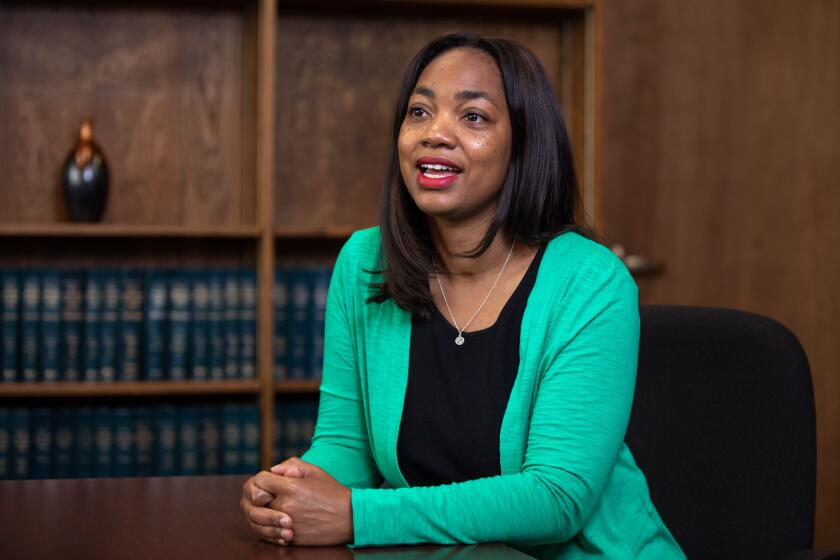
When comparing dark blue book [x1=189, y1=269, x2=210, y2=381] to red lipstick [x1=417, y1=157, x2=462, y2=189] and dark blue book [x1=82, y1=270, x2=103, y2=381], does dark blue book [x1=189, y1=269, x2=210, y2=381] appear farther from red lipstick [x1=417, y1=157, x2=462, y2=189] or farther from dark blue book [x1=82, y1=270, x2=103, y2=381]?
red lipstick [x1=417, y1=157, x2=462, y2=189]

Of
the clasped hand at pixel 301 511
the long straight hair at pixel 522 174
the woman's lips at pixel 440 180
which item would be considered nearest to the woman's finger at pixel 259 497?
the clasped hand at pixel 301 511

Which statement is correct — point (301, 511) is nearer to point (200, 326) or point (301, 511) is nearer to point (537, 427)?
point (537, 427)

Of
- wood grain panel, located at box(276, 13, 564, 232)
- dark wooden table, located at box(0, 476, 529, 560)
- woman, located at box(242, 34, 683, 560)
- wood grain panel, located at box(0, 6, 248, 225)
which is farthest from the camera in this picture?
wood grain panel, located at box(276, 13, 564, 232)

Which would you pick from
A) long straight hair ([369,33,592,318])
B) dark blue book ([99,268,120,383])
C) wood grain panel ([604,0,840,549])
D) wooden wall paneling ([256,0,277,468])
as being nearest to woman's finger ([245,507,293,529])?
long straight hair ([369,33,592,318])

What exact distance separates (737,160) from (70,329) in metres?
2.06

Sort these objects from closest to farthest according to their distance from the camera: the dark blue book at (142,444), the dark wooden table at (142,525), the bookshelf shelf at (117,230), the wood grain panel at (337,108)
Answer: the dark wooden table at (142,525)
the bookshelf shelf at (117,230)
the dark blue book at (142,444)
the wood grain panel at (337,108)

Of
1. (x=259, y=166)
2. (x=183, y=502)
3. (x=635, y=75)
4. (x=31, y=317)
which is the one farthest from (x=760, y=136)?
(x=183, y=502)

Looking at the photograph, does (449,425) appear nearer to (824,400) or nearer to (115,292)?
(115,292)

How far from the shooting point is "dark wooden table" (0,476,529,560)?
43.8 inches

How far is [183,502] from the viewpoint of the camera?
1.36 metres

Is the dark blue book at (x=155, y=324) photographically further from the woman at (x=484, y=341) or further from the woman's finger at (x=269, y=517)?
the woman's finger at (x=269, y=517)

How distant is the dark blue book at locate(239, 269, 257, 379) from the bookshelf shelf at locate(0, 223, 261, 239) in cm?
13

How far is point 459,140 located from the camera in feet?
4.86

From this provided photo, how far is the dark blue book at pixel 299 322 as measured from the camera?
9.92 feet
